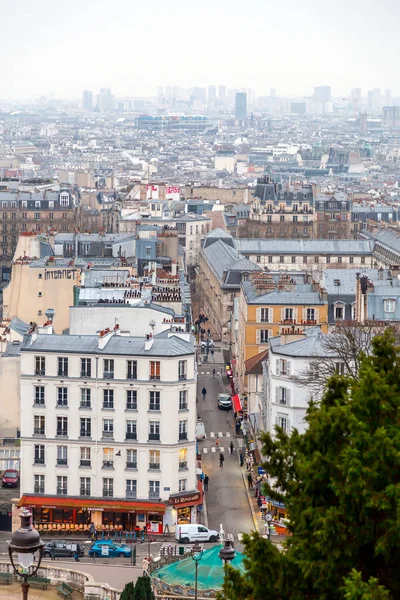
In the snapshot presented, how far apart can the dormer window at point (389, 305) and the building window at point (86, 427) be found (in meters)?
14.8

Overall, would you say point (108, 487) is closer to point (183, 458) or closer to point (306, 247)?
point (183, 458)

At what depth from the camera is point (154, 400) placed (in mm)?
44438

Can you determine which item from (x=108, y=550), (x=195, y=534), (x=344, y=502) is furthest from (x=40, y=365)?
(x=344, y=502)

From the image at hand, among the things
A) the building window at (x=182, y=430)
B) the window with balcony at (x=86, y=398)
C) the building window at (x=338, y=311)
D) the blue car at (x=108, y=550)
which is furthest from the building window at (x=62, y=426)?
the building window at (x=338, y=311)

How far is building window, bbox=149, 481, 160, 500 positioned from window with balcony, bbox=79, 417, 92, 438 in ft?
7.37

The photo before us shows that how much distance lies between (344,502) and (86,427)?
2590 cm

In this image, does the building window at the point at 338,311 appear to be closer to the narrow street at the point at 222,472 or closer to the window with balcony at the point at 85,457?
the narrow street at the point at 222,472

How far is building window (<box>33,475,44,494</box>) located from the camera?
4519cm

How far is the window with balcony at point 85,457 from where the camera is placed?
4497 centimetres

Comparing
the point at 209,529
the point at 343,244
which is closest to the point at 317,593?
the point at 209,529

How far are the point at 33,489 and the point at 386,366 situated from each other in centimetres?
2538

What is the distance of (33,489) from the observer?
45250mm

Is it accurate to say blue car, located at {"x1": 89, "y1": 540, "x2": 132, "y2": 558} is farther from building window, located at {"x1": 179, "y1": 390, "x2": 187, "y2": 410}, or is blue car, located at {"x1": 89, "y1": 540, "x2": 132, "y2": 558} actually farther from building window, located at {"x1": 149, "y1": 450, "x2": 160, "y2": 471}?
building window, located at {"x1": 179, "y1": 390, "x2": 187, "y2": 410}

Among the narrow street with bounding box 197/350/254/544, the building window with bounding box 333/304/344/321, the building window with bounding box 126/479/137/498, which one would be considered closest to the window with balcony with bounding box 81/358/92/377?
the building window with bounding box 126/479/137/498
